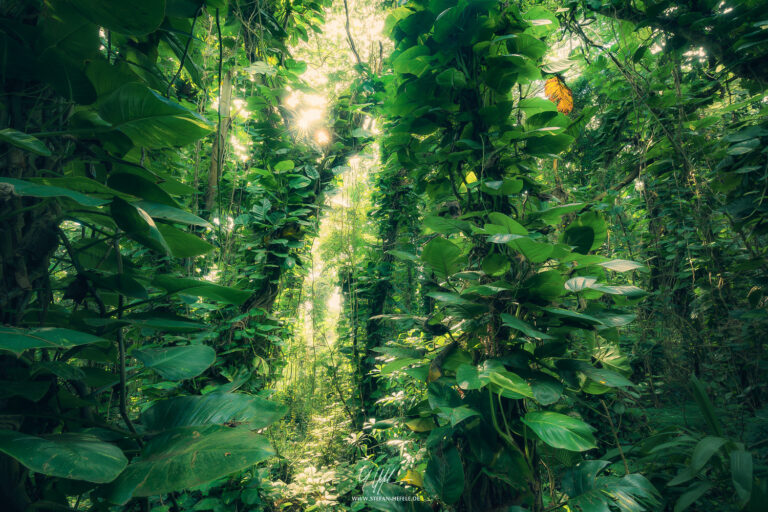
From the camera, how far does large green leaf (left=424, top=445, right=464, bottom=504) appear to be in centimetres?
80

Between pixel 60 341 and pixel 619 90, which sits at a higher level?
pixel 619 90

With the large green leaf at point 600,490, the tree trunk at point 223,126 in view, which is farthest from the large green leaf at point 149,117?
the tree trunk at point 223,126

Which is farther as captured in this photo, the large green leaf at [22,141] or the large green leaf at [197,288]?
the large green leaf at [197,288]

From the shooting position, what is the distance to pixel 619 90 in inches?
88.7

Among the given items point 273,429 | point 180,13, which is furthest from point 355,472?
point 180,13

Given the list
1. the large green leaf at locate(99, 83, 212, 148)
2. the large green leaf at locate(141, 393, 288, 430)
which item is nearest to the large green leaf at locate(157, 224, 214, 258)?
the large green leaf at locate(99, 83, 212, 148)

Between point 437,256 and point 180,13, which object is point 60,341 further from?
point 437,256

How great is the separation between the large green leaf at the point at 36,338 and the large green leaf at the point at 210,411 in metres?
0.23

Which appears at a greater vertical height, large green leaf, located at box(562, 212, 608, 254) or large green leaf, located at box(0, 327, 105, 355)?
large green leaf, located at box(562, 212, 608, 254)

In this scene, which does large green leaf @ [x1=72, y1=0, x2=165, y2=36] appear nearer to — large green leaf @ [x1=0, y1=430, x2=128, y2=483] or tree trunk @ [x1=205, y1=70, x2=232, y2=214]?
large green leaf @ [x1=0, y1=430, x2=128, y2=483]

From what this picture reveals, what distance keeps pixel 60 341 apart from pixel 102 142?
16.0 inches

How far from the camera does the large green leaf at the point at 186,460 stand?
388 mm

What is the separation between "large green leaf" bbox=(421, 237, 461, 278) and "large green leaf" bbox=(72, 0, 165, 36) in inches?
30.4

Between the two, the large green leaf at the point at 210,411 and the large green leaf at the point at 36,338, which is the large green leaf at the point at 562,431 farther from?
the large green leaf at the point at 36,338
